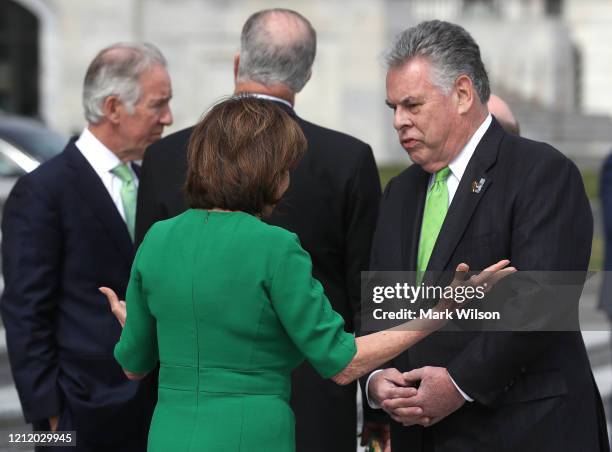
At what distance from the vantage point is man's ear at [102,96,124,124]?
15.8 feet

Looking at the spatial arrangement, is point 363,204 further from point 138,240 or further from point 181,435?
point 181,435

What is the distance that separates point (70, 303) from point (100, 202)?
397 millimetres

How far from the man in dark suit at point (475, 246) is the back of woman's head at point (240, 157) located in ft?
2.19

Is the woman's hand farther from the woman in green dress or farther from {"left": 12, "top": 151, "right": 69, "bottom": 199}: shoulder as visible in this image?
{"left": 12, "top": 151, "right": 69, "bottom": 199}: shoulder

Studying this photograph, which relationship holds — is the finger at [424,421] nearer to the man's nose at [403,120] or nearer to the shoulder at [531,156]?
the shoulder at [531,156]

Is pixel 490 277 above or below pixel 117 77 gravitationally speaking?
below

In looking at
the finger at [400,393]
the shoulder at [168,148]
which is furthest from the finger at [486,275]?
the shoulder at [168,148]

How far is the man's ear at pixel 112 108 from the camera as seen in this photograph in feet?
15.8

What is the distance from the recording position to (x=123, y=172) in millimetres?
4809

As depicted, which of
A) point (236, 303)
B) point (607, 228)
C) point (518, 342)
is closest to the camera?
point (236, 303)

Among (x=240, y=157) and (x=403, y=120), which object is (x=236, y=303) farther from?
(x=403, y=120)

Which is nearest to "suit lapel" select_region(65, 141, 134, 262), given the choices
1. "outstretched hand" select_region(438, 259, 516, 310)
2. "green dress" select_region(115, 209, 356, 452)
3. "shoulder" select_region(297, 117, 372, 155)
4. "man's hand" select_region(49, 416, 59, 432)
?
"man's hand" select_region(49, 416, 59, 432)

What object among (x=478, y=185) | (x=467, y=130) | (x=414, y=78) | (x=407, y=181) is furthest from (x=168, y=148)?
(x=478, y=185)

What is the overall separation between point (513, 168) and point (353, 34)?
20858 mm
